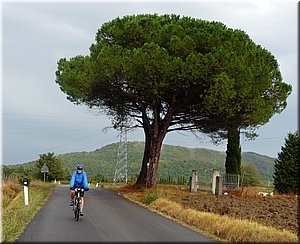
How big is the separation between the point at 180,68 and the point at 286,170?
41.9 feet

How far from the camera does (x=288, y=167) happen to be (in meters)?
34.2

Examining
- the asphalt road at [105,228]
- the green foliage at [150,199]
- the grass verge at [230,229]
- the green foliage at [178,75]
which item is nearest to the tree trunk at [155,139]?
the green foliage at [178,75]

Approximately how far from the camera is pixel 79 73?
29.9 meters

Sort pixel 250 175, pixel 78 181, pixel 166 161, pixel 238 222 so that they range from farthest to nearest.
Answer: pixel 166 161
pixel 250 175
pixel 78 181
pixel 238 222

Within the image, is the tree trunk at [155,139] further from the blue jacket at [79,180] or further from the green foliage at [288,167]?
the blue jacket at [79,180]

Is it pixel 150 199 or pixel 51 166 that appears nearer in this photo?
pixel 150 199

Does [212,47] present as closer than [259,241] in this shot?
No

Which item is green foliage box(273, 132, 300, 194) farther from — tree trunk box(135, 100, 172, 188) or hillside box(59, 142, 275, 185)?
hillside box(59, 142, 275, 185)

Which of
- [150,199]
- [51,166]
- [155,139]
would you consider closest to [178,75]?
[155,139]

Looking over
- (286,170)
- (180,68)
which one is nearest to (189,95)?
(180,68)

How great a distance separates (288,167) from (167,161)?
46067 millimetres

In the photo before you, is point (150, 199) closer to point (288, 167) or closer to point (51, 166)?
point (288, 167)

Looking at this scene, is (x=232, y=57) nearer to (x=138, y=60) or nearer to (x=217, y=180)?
(x=138, y=60)

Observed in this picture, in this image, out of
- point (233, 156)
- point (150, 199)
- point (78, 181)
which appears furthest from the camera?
point (233, 156)
